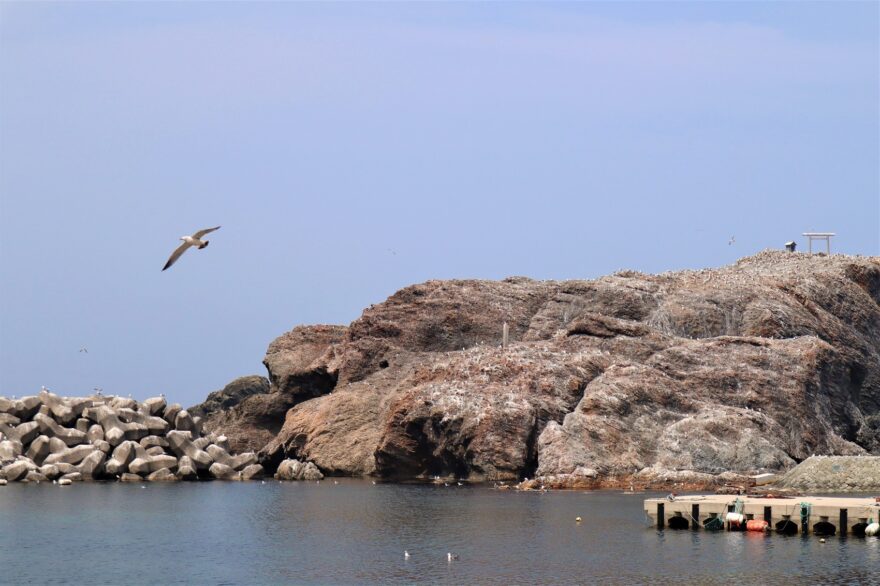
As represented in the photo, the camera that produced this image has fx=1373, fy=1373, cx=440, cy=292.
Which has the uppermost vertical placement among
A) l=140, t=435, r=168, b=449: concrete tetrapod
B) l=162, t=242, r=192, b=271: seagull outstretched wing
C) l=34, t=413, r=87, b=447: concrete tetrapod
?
l=162, t=242, r=192, b=271: seagull outstretched wing

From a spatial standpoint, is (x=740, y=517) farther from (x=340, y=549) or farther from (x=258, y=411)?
(x=258, y=411)

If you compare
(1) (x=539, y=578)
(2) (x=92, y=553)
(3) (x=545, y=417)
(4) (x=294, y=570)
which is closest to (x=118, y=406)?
(3) (x=545, y=417)

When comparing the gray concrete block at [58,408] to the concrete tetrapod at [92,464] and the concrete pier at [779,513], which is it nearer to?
the concrete tetrapod at [92,464]

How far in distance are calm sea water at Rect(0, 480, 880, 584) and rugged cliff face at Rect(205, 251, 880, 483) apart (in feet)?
21.3

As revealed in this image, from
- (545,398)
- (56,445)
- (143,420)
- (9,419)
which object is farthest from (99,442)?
(545,398)

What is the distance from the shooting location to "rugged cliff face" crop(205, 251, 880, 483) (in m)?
82.1

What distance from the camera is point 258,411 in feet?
351

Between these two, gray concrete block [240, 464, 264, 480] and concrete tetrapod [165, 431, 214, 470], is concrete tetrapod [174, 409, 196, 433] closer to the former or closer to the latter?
concrete tetrapod [165, 431, 214, 470]

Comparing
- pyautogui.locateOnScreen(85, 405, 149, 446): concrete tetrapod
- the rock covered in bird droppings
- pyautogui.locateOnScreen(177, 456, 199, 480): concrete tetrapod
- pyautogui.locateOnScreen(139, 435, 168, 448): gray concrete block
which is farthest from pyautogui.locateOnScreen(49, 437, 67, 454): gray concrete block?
the rock covered in bird droppings

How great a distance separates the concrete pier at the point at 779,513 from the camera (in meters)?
58.2

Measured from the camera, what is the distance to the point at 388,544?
191 ft

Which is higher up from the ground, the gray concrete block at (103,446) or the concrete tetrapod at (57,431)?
the concrete tetrapod at (57,431)

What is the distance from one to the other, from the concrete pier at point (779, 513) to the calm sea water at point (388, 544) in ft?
4.07

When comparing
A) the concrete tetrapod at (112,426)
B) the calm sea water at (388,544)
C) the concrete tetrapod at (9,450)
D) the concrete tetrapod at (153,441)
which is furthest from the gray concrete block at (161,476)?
the calm sea water at (388,544)
